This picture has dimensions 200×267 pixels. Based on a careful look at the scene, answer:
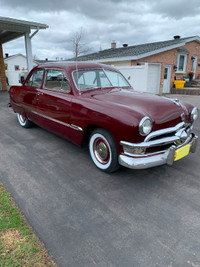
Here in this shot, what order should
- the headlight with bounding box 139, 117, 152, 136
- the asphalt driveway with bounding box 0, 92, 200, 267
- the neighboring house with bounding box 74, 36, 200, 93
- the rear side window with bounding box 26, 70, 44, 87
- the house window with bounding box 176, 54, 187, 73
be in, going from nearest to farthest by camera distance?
the asphalt driveway with bounding box 0, 92, 200, 267 < the headlight with bounding box 139, 117, 152, 136 < the rear side window with bounding box 26, 70, 44, 87 < the neighboring house with bounding box 74, 36, 200, 93 < the house window with bounding box 176, 54, 187, 73

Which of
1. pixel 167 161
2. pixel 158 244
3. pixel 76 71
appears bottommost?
pixel 158 244

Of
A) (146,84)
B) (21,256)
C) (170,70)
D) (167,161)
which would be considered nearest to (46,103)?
(167,161)

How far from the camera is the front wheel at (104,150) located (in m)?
2.92

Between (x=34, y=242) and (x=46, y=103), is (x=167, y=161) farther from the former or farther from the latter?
(x=46, y=103)

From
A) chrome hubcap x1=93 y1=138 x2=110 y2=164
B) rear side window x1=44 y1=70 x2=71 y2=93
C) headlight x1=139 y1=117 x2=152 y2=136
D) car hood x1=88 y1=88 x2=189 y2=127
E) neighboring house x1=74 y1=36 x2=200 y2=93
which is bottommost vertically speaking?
chrome hubcap x1=93 y1=138 x2=110 y2=164

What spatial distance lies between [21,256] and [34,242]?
0.17 metres

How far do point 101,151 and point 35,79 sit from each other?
272cm

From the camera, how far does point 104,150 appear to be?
3.15 meters

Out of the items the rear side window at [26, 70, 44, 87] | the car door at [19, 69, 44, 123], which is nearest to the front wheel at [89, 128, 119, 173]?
the car door at [19, 69, 44, 123]

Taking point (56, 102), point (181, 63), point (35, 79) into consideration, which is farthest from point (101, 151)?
point (181, 63)

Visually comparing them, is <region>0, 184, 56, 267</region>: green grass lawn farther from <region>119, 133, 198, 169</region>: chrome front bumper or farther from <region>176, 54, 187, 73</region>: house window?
<region>176, 54, 187, 73</region>: house window

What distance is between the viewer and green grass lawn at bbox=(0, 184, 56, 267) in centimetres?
169

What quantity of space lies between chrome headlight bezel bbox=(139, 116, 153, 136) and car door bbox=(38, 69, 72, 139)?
4.86ft

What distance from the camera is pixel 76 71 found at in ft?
12.2
